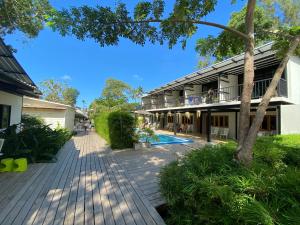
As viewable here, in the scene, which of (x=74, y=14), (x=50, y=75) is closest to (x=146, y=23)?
(x=74, y=14)

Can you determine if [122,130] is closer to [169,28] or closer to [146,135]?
[146,135]

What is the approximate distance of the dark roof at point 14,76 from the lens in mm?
4746

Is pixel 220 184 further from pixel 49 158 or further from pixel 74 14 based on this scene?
pixel 49 158

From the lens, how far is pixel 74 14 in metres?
3.32

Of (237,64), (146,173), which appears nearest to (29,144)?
(146,173)

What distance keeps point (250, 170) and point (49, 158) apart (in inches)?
276

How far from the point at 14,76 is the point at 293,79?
44.6 ft

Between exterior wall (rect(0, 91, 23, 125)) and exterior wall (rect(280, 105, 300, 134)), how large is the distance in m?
13.5

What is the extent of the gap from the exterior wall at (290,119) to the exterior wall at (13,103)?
44.2ft

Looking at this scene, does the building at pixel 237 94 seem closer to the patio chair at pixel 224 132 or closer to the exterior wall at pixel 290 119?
the exterior wall at pixel 290 119

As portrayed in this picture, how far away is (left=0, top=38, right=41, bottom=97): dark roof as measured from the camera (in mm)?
4746

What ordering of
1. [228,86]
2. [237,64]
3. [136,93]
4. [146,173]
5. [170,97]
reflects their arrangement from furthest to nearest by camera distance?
[136,93] → [170,97] → [228,86] → [237,64] → [146,173]

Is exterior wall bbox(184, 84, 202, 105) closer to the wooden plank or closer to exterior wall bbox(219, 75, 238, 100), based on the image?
exterior wall bbox(219, 75, 238, 100)

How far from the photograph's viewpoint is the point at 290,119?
9.93 metres
